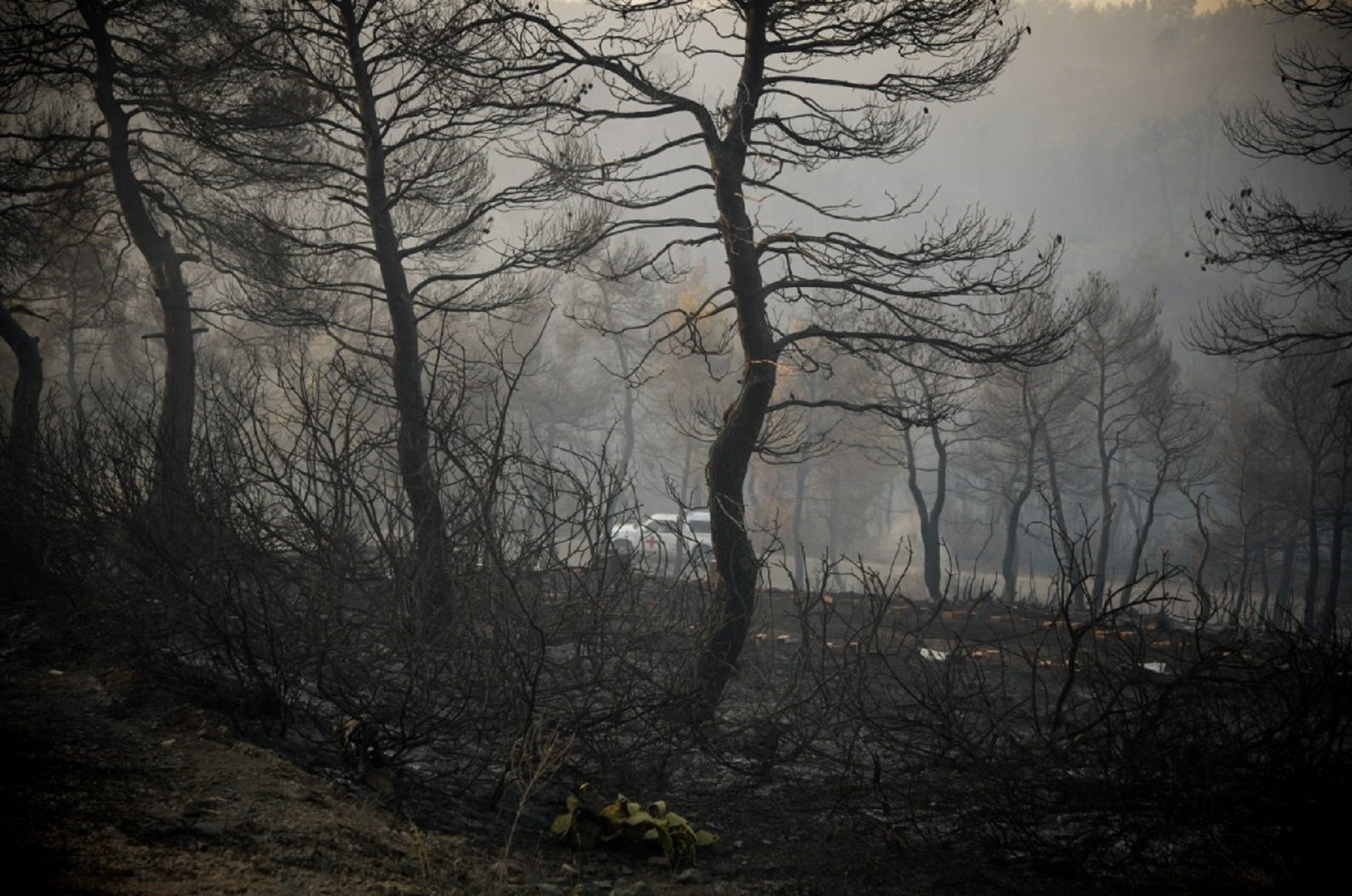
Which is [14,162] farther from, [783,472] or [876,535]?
[876,535]

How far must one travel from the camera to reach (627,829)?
5.39 metres

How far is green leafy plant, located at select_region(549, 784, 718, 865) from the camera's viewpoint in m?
5.36

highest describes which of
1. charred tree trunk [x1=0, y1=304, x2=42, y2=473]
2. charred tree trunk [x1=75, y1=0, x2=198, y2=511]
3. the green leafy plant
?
charred tree trunk [x1=75, y1=0, x2=198, y2=511]

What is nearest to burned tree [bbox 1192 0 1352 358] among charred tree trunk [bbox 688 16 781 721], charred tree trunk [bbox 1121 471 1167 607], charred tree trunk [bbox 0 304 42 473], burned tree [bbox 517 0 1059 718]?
burned tree [bbox 517 0 1059 718]

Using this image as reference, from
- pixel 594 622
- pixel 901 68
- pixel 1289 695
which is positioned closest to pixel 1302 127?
pixel 901 68

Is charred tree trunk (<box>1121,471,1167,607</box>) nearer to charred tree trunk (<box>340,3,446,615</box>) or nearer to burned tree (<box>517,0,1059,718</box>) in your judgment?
burned tree (<box>517,0,1059,718</box>)

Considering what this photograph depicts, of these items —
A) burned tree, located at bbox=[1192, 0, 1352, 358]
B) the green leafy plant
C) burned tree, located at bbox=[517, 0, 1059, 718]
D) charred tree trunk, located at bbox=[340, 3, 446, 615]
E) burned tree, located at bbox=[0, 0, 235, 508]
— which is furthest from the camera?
burned tree, located at bbox=[0, 0, 235, 508]

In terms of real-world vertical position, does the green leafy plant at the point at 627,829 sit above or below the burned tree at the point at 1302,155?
below

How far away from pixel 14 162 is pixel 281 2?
573 centimetres

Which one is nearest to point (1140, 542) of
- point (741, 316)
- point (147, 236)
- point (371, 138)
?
point (741, 316)

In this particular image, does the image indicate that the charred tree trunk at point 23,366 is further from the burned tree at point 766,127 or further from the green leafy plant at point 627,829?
the green leafy plant at point 627,829

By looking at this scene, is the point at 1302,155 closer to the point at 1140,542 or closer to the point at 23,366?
the point at 1140,542

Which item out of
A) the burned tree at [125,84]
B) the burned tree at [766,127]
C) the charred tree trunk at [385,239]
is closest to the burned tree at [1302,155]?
the burned tree at [766,127]

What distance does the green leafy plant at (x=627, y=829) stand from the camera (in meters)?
5.36
